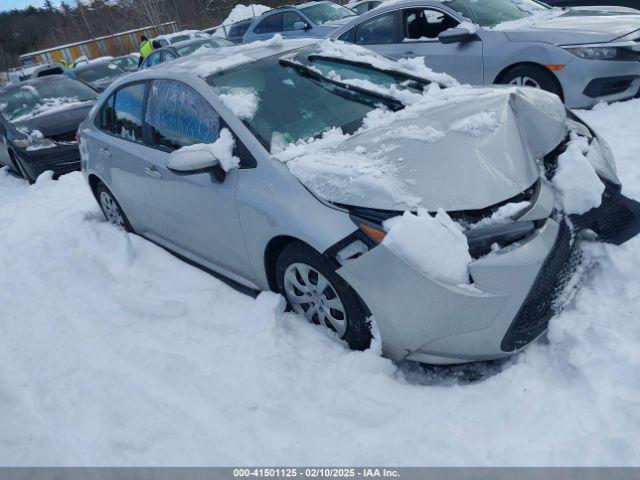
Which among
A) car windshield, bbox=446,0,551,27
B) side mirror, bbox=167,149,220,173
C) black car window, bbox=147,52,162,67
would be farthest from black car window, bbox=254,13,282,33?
side mirror, bbox=167,149,220,173

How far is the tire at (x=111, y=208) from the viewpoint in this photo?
15.0 ft

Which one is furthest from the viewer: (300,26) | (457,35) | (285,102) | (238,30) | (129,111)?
(238,30)

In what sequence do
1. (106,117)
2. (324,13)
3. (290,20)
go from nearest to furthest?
(106,117)
(324,13)
(290,20)

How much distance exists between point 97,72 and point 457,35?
44.6ft

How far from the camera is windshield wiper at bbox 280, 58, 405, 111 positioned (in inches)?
132

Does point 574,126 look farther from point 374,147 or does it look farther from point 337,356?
point 337,356

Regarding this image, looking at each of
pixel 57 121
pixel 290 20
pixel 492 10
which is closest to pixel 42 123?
pixel 57 121

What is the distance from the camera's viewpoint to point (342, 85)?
3412 mm

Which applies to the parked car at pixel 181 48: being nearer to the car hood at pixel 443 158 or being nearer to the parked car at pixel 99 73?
the parked car at pixel 99 73

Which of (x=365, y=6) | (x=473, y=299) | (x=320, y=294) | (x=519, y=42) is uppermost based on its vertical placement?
(x=365, y=6)

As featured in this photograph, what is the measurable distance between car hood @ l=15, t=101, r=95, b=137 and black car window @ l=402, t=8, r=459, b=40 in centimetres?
511

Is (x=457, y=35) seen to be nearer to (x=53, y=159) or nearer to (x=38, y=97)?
(x=53, y=159)

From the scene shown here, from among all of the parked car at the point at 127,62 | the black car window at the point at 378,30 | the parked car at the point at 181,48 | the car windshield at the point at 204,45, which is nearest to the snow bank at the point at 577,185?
the black car window at the point at 378,30

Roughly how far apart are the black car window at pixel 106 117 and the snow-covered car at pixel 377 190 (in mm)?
503
